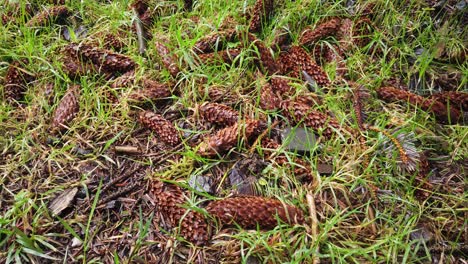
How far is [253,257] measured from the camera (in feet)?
5.32

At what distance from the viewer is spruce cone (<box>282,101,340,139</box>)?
1992 millimetres

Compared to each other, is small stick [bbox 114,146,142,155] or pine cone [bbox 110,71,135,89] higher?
pine cone [bbox 110,71,135,89]

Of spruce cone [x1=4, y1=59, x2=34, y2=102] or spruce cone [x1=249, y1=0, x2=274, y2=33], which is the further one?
spruce cone [x1=249, y1=0, x2=274, y2=33]

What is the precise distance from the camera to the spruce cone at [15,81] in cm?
224

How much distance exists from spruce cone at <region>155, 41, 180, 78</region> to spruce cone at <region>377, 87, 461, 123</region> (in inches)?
46.1

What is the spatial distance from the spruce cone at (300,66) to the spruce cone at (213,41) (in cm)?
35

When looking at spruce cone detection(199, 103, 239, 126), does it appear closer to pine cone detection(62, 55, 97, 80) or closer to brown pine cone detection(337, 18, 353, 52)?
pine cone detection(62, 55, 97, 80)

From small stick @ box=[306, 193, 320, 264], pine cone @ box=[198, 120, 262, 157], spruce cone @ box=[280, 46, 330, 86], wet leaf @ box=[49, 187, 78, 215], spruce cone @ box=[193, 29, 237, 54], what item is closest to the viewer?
small stick @ box=[306, 193, 320, 264]

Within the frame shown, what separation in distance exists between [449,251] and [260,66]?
135 cm

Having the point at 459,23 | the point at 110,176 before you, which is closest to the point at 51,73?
the point at 110,176

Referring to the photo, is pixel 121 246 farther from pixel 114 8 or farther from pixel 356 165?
pixel 114 8

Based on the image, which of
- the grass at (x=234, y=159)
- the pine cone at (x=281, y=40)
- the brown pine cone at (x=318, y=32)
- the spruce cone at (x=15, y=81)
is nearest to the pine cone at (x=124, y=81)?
the grass at (x=234, y=159)

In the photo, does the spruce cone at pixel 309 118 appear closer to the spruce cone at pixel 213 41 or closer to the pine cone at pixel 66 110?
the spruce cone at pixel 213 41

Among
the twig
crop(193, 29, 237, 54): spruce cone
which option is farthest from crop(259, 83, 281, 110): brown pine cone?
the twig
